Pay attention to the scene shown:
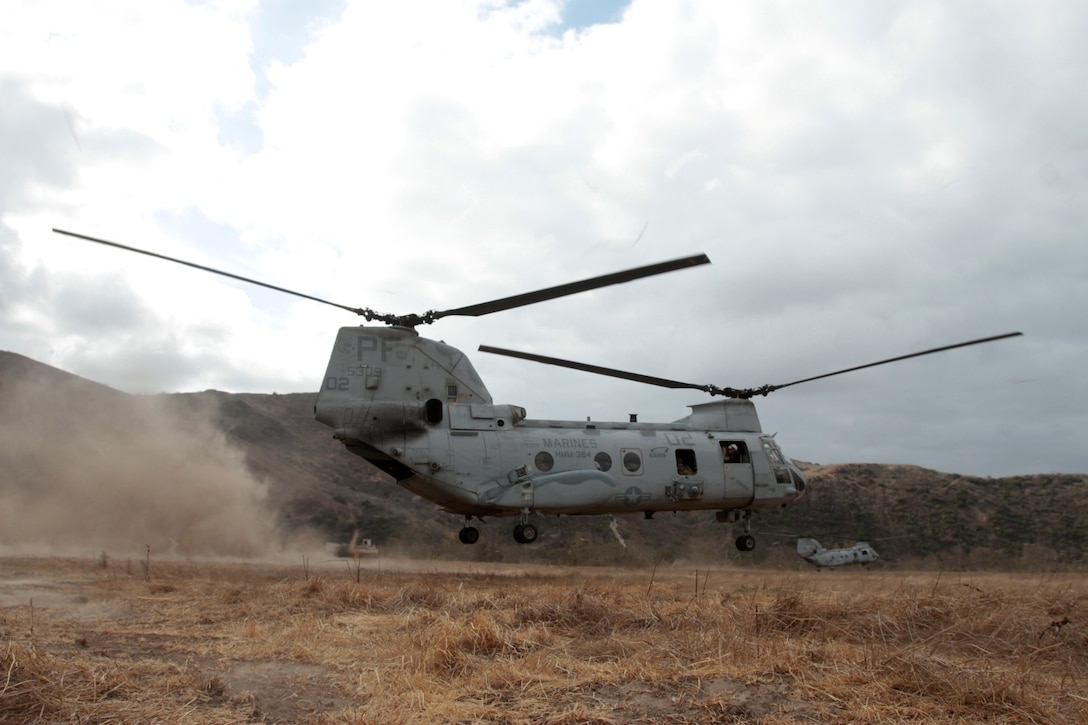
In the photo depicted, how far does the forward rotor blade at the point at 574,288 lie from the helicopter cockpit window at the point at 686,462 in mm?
5936

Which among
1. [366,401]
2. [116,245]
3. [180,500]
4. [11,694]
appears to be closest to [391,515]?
[180,500]

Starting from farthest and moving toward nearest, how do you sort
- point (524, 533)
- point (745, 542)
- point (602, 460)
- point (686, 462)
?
point (745, 542)
point (686, 462)
point (602, 460)
point (524, 533)

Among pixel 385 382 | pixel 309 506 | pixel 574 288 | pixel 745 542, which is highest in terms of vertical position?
pixel 574 288

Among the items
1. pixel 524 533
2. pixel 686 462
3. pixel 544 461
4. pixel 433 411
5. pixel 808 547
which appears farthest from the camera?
pixel 808 547

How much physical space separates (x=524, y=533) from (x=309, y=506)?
20.4m

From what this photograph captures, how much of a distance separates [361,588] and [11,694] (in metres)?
5.95

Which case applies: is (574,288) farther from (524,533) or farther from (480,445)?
(524,533)

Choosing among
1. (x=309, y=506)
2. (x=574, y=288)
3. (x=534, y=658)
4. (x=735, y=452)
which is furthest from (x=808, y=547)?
(x=534, y=658)

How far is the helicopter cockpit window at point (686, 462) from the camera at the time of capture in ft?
55.4

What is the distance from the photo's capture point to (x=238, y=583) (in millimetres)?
11508

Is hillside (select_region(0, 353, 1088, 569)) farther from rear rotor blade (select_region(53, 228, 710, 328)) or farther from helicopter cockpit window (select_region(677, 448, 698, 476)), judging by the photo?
rear rotor blade (select_region(53, 228, 710, 328))

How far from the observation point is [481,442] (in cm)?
1498

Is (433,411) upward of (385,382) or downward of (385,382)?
downward

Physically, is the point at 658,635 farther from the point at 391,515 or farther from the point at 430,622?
the point at 391,515
